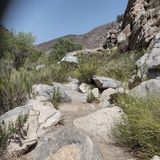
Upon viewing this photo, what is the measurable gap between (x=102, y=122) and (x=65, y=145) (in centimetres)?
154

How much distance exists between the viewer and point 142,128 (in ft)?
18.0

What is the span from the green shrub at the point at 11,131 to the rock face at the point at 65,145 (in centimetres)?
38

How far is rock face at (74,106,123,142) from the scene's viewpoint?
6.58 metres

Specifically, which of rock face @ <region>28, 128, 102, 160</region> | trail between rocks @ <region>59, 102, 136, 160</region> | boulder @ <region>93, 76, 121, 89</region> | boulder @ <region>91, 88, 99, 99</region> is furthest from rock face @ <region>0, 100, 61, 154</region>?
boulder @ <region>93, 76, 121, 89</region>

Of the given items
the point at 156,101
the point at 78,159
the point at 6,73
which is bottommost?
the point at 78,159

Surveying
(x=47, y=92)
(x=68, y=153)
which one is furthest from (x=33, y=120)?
(x=47, y=92)

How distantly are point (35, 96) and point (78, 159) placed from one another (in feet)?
13.2

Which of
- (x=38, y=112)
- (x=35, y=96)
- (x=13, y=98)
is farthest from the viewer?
(x=35, y=96)

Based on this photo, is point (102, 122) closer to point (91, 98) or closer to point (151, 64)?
point (91, 98)

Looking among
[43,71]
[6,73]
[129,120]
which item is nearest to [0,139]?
[129,120]

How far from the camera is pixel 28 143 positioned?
591 centimetres

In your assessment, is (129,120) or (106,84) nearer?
(129,120)

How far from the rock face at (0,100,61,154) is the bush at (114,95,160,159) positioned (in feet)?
4.12

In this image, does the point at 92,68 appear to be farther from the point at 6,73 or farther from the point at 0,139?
the point at 0,139
